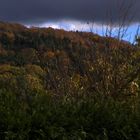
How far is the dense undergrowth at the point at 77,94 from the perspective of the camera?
5.63 meters

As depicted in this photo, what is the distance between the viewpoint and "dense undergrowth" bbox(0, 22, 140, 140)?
5633 millimetres

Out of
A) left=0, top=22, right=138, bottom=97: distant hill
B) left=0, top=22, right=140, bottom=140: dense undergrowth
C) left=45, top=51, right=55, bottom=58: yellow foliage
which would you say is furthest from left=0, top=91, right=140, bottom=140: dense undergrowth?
left=45, top=51, right=55, bottom=58: yellow foliage

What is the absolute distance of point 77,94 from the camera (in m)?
8.78

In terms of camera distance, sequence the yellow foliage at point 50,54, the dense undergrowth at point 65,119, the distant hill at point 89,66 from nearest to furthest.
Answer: the dense undergrowth at point 65,119
the distant hill at point 89,66
the yellow foliage at point 50,54

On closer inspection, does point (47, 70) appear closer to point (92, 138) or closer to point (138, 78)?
point (138, 78)

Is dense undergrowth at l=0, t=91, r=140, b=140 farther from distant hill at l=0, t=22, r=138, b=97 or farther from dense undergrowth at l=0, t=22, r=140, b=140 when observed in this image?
distant hill at l=0, t=22, r=138, b=97

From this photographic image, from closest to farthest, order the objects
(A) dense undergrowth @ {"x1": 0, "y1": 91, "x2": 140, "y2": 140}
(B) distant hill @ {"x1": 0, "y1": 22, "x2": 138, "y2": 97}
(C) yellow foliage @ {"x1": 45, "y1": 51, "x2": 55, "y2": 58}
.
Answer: (A) dense undergrowth @ {"x1": 0, "y1": 91, "x2": 140, "y2": 140}, (B) distant hill @ {"x1": 0, "y1": 22, "x2": 138, "y2": 97}, (C) yellow foliage @ {"x1": 45, "y1": 51, "x2": 55, "y2": 58}

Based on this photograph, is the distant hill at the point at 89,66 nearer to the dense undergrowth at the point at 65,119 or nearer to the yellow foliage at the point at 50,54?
the yellow foliage at the point at 50,54

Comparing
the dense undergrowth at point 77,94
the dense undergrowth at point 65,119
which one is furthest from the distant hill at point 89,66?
the dense undergrowth at point 65,119

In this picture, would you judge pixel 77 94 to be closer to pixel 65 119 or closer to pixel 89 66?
pixel 89 66

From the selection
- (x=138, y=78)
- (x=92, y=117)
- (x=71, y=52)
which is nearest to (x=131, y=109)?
(x=92, y=117)

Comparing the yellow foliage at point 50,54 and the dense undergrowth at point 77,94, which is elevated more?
the yellow foliage at point 50,54

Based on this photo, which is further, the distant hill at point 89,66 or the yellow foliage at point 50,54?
the yellow foliage at point 50,54

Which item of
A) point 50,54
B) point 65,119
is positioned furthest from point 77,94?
point 65,119
